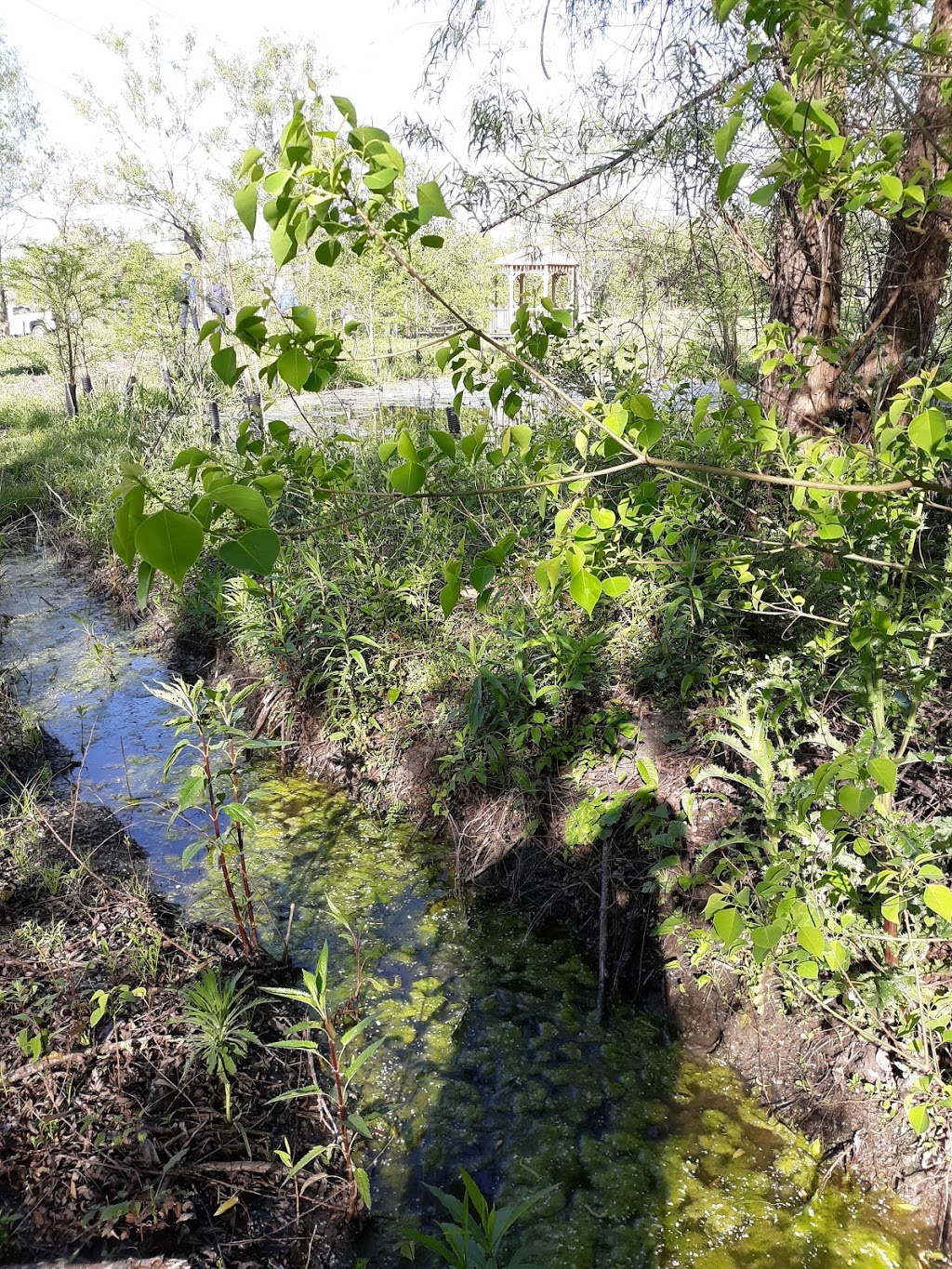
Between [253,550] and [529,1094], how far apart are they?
82.8 inches

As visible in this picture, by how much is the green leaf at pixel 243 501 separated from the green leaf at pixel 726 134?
586 millimetres

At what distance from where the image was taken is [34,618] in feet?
20.0

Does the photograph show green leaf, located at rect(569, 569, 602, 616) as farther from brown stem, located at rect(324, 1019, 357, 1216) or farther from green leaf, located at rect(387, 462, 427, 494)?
brown stem, located at rect(324, 1019, 357, 1216)

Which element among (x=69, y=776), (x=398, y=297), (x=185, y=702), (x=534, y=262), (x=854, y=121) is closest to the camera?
(x=185, y=702)

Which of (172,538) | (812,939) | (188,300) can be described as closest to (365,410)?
(188,300)

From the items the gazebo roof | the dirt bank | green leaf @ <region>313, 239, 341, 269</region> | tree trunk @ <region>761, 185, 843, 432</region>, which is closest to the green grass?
the gazebo roof

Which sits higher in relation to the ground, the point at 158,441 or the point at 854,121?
the point at 854,121

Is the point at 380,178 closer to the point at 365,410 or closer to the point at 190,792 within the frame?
the point at 190,792

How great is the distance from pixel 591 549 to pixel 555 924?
83.4 inches

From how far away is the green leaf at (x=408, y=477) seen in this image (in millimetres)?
982

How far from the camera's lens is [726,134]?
86cm

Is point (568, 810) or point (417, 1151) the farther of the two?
point (568, 810)

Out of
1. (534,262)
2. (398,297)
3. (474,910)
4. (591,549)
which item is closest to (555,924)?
(474,910)

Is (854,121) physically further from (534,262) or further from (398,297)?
(398,297)
